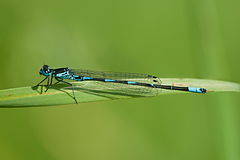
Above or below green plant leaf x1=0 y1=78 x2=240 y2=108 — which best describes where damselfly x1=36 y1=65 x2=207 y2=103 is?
above

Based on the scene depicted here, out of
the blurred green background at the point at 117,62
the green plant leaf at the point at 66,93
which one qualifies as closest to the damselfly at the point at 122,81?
the green plant leaf at the point at 66,93

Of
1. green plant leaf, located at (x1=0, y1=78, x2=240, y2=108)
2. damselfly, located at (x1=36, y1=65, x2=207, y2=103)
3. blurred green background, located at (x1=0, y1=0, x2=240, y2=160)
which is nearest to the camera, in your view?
green plant leaf, located at (x1=0, y1=78, x2=240, y2=108)

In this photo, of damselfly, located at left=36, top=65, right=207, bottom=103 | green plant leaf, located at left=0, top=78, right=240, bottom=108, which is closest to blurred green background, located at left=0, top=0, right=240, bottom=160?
green plant leaf, located at left=0, top=78, right=240, bottom=108

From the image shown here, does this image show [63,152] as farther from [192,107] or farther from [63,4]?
[63,4]

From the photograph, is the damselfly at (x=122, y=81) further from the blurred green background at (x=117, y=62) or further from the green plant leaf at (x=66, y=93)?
the blurred green background at (x=117, y=62)

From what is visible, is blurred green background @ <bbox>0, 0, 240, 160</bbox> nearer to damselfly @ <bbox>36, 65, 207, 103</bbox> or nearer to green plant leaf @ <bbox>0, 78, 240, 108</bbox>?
green plant leaf @ <bbox>0, 78, 240, 108</bbox>

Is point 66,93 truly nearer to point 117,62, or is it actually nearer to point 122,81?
point 122,81
